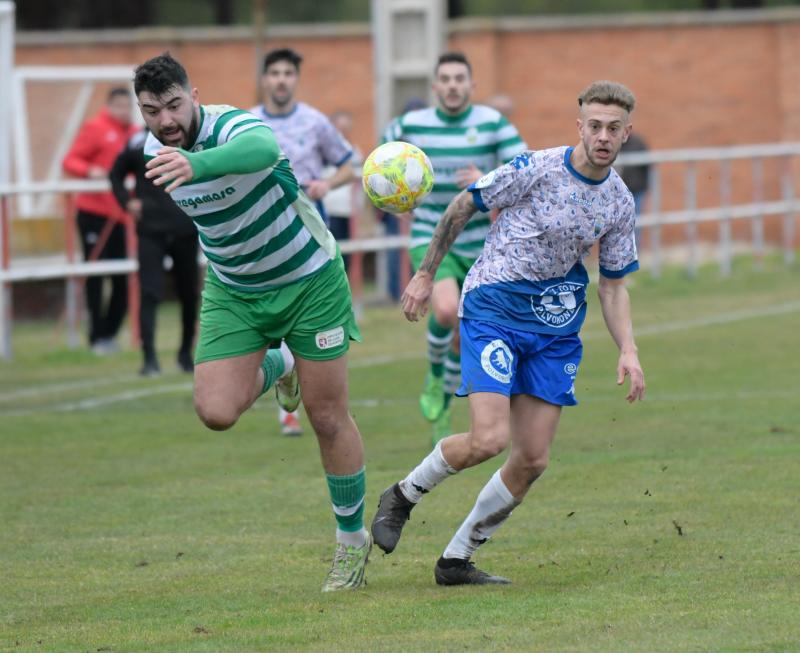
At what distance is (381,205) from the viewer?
7.52 meters

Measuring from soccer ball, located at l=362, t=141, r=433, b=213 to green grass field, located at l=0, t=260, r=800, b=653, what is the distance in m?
1.52

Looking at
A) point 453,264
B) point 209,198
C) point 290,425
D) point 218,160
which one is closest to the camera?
point 218,160

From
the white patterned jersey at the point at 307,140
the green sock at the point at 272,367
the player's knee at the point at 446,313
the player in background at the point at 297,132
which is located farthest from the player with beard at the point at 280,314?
the white patterned jersey at the point at 307,140

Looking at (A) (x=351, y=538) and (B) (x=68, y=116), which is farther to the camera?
(B) (x=68, y=116)

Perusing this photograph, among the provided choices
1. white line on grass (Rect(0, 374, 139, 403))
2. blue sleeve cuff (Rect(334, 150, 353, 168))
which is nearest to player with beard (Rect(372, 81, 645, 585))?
blue sleeve cuff (Rect(334, 150, 353, 168))

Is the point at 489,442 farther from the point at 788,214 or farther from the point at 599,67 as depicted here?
the point at 599,67

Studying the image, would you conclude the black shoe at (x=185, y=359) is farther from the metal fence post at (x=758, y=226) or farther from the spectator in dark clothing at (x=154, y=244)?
the metal fence post at (x=758, y=226)

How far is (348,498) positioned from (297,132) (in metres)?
4.95

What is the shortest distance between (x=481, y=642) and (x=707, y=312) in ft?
42.1

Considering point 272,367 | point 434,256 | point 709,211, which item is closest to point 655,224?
point 709,211

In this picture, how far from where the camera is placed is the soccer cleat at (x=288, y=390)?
25.4ft

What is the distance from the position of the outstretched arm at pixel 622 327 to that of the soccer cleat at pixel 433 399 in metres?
3.44

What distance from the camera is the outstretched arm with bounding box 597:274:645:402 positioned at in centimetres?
685

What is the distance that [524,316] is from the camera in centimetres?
698
